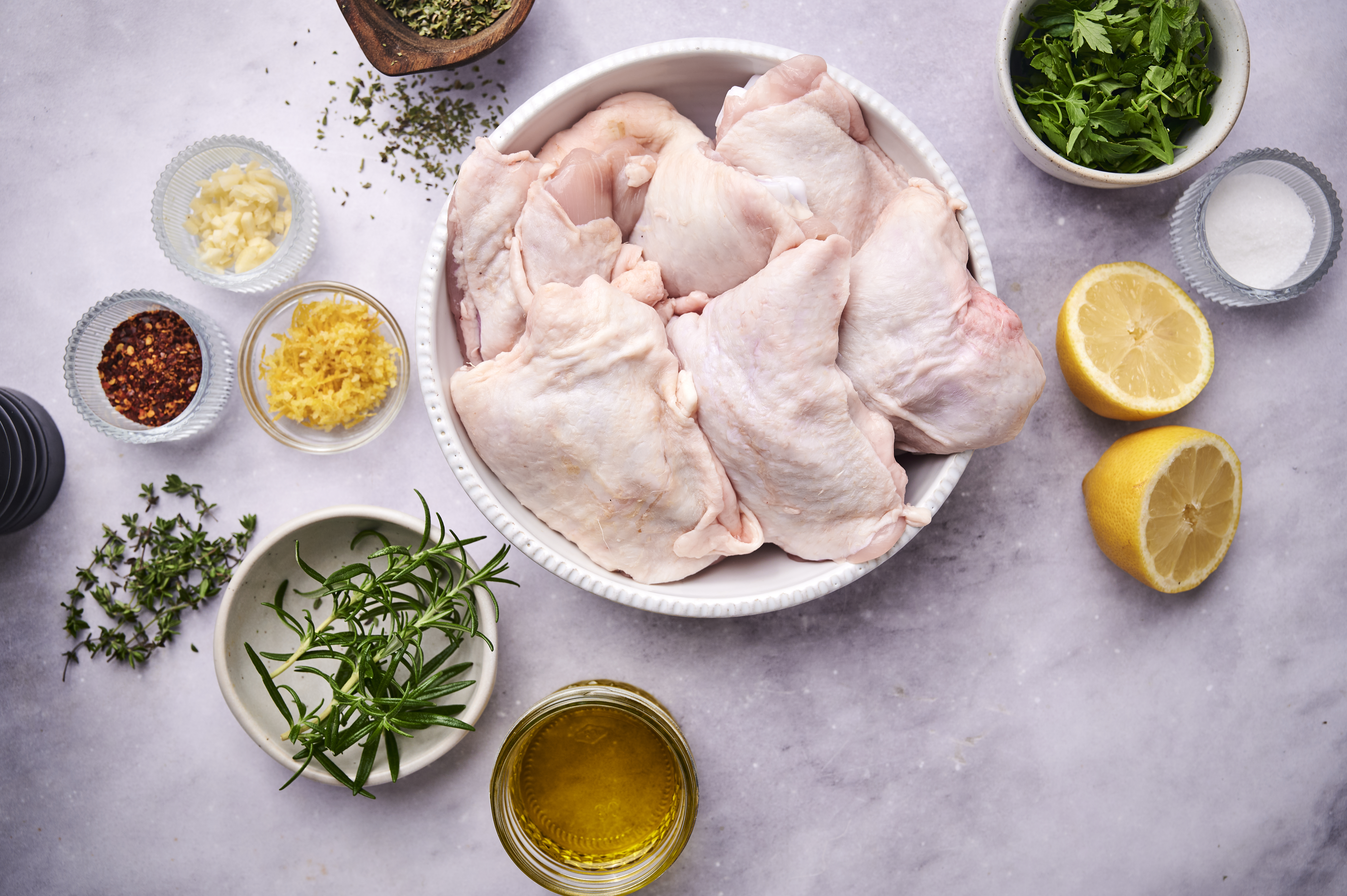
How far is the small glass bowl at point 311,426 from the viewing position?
1.91 metres

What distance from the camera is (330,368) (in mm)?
1856

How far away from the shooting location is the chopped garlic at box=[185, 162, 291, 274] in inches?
74.1

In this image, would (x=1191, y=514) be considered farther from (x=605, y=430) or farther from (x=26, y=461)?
(x=26, y=461)

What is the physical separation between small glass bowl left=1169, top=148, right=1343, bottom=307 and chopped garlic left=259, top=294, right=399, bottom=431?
1.91 m

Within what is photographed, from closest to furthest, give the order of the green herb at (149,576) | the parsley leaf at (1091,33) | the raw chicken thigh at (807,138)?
the raw chicken thigh at (807,138) < the parsley leaf at (1091,33) < the green herb at (149,576)

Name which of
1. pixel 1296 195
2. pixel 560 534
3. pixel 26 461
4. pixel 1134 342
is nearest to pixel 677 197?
pixel 560 534

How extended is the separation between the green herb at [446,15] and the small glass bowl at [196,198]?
1.44ft

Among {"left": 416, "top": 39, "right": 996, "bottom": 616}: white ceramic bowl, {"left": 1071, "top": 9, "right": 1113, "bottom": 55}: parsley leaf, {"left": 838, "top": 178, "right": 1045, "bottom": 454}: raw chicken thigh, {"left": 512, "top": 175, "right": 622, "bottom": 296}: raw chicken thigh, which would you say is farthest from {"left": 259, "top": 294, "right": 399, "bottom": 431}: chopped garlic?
{"left": 1071, "top": 9, "right": 1113, "bottom": 55}: parsley leaf

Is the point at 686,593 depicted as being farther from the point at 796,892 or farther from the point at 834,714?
the point at 796,892

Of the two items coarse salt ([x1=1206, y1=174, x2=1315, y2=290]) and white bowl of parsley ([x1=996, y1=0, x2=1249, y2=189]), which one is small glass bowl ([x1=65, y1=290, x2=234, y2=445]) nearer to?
white bowl of parsley ([x1=996, y1=0, x2=1249, y2=189])

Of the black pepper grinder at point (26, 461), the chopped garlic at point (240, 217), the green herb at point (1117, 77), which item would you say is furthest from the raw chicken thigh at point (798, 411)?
the black pepper grinder at point (26, 461)

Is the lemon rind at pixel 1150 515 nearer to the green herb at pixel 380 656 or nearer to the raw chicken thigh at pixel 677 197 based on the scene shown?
the raw chicken thigh at pixel 677 197

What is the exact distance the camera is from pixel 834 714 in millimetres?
2010

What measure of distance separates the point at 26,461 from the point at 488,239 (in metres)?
1.27
